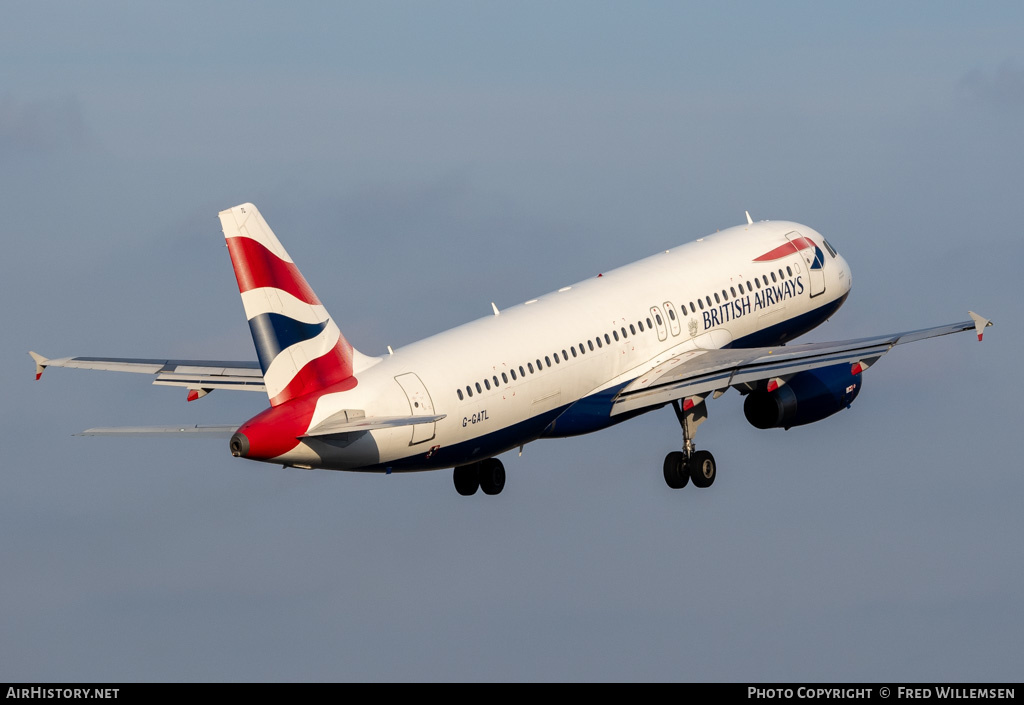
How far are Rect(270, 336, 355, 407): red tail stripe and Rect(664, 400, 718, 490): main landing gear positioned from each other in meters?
13.2

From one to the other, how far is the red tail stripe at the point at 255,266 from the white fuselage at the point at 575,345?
357cm

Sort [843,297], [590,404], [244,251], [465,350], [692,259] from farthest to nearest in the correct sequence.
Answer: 1. [843,297]
2. [692,259]
3. [590,404]
4. [465,350]
5. [244,251]

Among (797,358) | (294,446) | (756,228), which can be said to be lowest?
(294,446)

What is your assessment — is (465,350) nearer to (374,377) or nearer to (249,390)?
(374,377)

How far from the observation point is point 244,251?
166ft

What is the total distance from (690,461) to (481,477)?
6835mm

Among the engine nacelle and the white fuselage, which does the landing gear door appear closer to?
the white fuselage

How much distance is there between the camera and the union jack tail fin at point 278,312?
50594mm

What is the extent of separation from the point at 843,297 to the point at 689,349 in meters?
9.47

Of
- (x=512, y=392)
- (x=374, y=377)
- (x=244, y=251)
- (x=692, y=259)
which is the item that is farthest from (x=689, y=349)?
(x=244, y=251)

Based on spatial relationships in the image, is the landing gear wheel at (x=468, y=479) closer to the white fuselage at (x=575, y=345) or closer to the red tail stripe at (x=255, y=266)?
the white fuselage at (x=575, y=345)

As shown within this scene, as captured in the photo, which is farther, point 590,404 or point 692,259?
point 692,259

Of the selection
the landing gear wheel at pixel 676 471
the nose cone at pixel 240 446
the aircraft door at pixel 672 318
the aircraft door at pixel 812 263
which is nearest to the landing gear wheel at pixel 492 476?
the landing gear wheel at pixel 676 471

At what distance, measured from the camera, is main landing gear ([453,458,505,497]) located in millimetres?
63188
